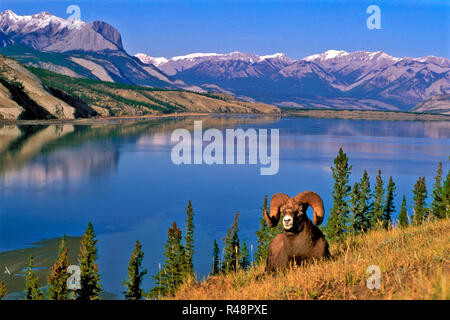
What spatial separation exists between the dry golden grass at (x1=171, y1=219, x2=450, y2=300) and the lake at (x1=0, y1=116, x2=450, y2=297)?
26.8 metres

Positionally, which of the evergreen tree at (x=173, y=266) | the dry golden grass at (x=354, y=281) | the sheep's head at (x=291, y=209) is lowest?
the evergreen tree at (x=173, y=266)

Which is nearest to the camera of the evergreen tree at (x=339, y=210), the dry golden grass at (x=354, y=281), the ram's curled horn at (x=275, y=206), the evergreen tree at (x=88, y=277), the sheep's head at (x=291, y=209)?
the dry golden grass at (x=354, y=281)

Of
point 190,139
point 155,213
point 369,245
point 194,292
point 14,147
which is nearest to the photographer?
point 194,292

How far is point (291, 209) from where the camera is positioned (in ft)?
42.2

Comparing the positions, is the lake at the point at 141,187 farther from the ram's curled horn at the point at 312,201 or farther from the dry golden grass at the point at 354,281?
the dry golden grass at the point at 354,281

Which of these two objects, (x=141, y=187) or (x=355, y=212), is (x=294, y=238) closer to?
(x=355, y=212)

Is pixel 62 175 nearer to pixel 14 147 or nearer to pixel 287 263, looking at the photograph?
pixel 14 147

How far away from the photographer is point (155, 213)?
5800 cm

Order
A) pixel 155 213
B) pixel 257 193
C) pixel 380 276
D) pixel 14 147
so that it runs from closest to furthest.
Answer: pixel 380 276
pixel 155 213
pixel 257 193
pixel 14 147

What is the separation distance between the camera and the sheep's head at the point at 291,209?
1279 centimetres

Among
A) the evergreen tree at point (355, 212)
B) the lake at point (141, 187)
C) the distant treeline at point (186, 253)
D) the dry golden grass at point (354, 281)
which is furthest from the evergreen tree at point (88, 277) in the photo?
the evergreen tree at point (355, 212)
